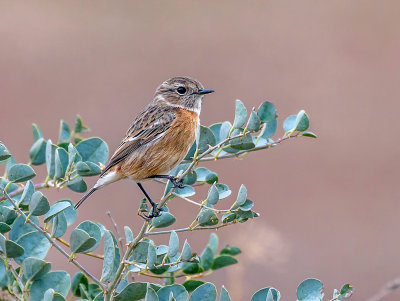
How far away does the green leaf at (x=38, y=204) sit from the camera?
8.13 feet

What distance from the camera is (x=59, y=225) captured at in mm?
2635

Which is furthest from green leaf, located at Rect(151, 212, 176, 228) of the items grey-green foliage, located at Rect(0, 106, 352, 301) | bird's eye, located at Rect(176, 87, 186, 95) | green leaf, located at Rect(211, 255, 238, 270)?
bird's eye, located at Rect(176, 87, 186, 95)

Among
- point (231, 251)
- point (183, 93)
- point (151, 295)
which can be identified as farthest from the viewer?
point (183, 93)

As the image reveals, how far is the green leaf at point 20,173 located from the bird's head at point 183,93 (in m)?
1.85

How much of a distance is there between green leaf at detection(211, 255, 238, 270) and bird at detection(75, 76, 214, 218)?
647mm

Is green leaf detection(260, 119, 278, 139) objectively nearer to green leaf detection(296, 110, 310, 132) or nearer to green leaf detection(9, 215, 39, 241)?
green leaf detection(296, 110, 310, 132)

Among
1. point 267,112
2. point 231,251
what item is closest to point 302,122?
point 267,112

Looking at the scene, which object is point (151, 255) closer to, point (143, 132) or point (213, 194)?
point (213, 194)

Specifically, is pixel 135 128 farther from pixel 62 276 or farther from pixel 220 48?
pixel 220 48

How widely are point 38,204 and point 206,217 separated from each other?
58 centimetres

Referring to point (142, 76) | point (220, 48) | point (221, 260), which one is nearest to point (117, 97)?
point (142, 76)

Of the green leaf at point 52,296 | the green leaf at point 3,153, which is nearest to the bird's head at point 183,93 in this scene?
the green leaf at point 3,153

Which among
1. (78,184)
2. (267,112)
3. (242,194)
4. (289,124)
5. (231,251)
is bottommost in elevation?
(231,251)

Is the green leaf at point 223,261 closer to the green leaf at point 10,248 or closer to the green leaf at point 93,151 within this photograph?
the green leaf at point 93,151
